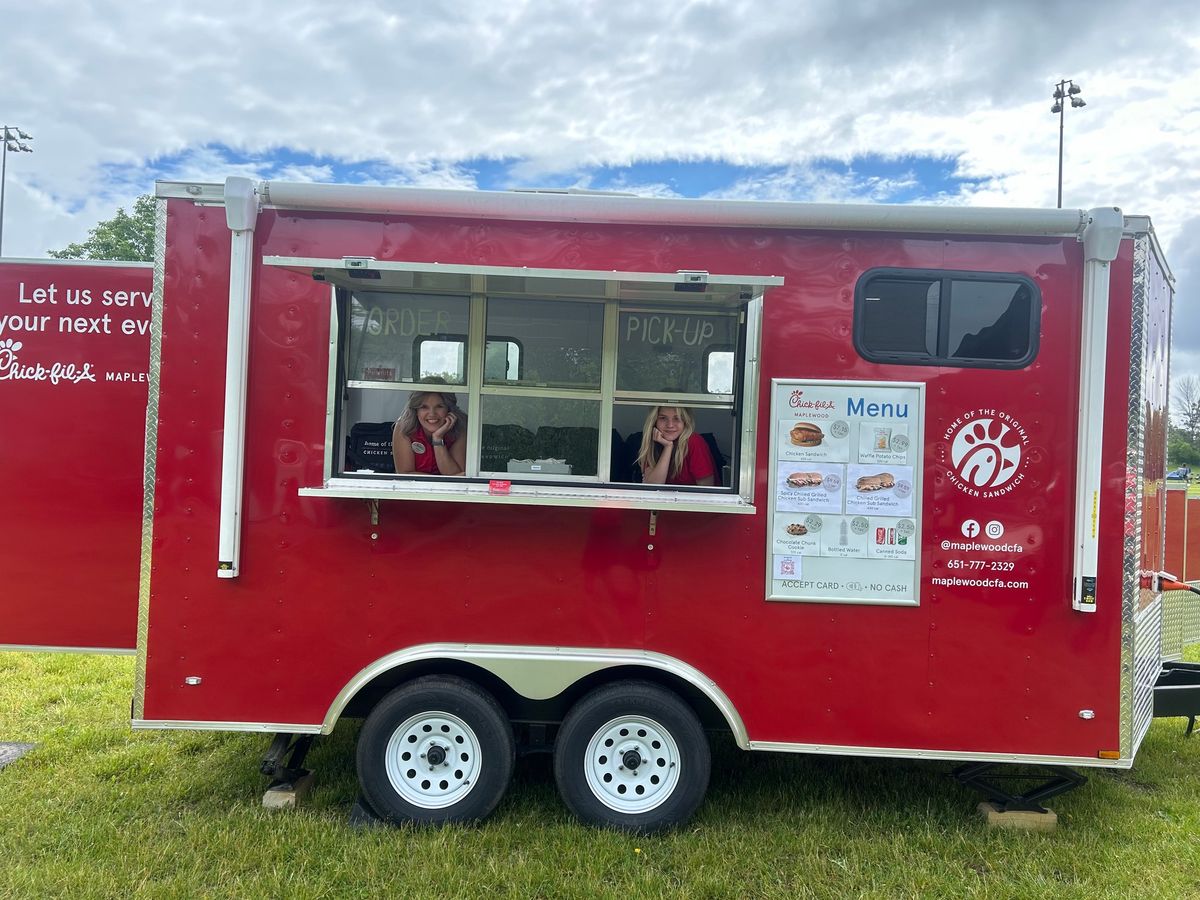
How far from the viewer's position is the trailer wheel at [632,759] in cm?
361

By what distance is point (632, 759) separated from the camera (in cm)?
364

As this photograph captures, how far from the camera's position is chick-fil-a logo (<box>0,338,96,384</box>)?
12.7 ft

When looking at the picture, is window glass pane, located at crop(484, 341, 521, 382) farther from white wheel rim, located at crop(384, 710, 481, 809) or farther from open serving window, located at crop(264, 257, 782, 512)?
white wheel rim, located at crop(384, 710, 481, 809)

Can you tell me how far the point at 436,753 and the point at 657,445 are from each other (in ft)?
5.92

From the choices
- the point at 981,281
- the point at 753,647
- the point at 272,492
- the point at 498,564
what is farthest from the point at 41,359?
the point at 981,281

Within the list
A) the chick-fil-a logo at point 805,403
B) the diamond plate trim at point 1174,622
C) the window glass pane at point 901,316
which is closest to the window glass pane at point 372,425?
the chick-fil-a logo at point 805,403

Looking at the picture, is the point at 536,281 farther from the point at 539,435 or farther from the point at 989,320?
the point at 989,320

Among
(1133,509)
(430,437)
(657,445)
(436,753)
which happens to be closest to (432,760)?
(436,753)

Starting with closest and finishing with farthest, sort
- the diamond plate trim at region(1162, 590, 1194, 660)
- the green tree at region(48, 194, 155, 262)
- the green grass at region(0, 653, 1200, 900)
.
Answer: the green grass at region(0, 653, 1200, 900) → the diamond plate trim at region(1162, 590, 1194, 660) → the green tree at region(48, 194, 155, 262)

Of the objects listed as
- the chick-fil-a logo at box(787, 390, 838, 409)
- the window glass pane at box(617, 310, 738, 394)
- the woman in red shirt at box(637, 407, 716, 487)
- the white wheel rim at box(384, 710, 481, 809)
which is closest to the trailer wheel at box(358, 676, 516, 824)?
the white wheel rim at box(384, 710, 481, 809)

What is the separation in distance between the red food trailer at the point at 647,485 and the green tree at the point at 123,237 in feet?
92.7

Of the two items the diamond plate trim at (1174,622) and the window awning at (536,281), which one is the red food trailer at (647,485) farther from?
the diamond plate trim at (1174,622)

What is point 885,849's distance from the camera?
11.7 feet

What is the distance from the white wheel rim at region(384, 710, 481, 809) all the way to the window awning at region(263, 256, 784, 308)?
2019mm
